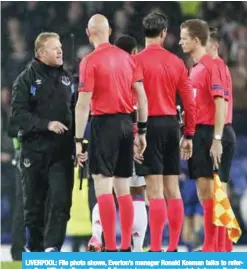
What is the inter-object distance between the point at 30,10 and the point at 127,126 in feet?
16.8

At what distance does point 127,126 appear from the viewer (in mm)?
11547

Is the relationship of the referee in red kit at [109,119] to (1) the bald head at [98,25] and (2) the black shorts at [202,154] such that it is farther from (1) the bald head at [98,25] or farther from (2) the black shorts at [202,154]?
(2) the black shorts at [202,154]

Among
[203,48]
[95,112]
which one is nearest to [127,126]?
[95,112]

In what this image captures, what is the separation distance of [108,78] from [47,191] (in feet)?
3.92

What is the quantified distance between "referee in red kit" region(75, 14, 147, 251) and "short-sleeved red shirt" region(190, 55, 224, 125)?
0.71 metres

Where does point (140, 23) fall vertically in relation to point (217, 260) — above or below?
above

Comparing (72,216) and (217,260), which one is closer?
(217,260)

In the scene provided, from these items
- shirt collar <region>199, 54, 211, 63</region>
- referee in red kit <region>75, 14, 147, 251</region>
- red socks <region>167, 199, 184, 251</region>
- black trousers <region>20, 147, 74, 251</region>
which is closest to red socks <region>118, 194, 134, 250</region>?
referee in red kit <region>75, 14, 147, 251</region>

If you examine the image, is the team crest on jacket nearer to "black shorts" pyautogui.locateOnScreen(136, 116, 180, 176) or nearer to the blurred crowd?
"black shorts" pyautogui.locateOnScreen(136, 116, 180, 176)

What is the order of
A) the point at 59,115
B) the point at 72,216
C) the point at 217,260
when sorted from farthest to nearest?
the point at 72,216 → the point at 59,115 → the point at 217,260

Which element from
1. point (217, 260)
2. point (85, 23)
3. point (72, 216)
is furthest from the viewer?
point (85, 23)

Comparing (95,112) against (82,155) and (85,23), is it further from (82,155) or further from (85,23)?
(85,23)

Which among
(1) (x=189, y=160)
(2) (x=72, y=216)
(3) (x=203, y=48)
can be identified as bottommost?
(2) (x=72, y=216)

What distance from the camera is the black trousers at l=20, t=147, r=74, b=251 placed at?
11836 mm
